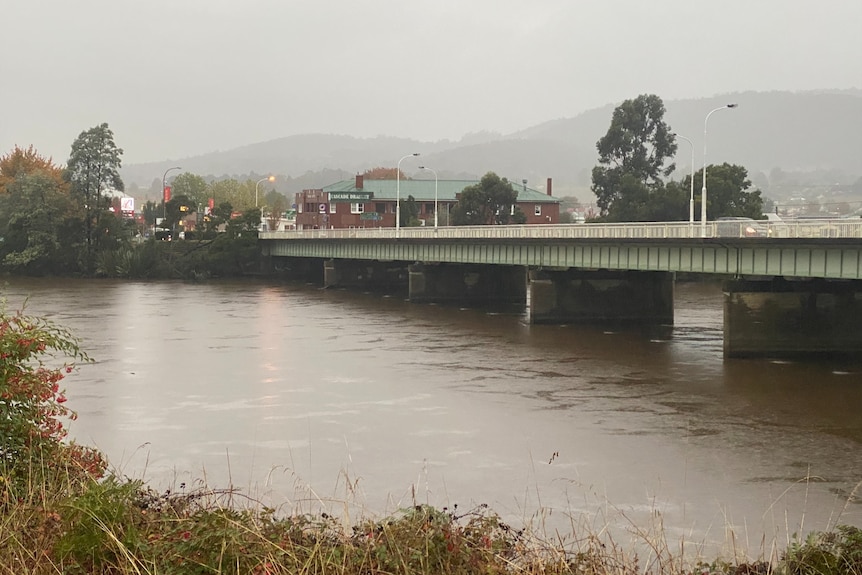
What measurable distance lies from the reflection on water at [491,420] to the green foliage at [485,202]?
68.9 metres

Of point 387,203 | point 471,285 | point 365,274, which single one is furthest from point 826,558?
point 387,203

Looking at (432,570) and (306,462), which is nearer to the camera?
(432,570)

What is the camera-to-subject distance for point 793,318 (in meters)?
41.5

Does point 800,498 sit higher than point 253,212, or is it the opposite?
point 253,212

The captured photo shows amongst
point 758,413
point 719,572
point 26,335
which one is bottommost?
point 758,413

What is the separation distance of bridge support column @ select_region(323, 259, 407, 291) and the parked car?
155 ft

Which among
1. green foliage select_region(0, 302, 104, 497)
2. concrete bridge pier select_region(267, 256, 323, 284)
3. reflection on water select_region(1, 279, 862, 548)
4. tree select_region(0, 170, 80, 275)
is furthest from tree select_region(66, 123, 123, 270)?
green foliage select_region(0, 302, 104, 497)

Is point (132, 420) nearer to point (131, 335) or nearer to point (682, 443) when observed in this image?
point (682, 443)

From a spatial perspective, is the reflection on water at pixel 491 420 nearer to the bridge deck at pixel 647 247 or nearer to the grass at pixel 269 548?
the grass at pixel 269 548

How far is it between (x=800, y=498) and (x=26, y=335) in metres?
14.0

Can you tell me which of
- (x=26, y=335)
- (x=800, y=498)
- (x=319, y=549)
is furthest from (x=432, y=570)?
(x=800, y=498)

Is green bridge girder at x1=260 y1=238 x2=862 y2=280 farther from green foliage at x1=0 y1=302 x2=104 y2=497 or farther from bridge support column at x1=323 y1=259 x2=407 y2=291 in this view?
green foliage at x1=0 y1=302 x2=104 y2=497

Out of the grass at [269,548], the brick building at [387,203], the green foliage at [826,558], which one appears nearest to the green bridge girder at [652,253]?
the green foliage at [826,558]

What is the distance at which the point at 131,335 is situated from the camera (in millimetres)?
49156
